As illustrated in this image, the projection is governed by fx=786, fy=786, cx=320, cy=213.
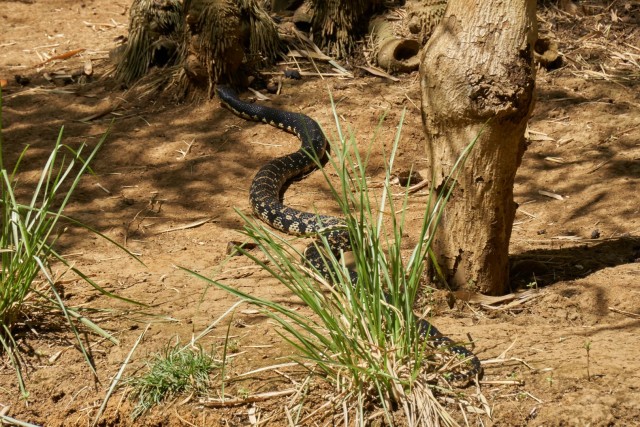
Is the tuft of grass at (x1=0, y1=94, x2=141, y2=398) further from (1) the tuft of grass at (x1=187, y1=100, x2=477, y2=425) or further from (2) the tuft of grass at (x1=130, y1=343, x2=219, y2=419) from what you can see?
(1) the tuft of grass at (x1=187, y1=100, x2=477, y2=425)

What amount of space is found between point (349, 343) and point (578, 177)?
13.2 feet

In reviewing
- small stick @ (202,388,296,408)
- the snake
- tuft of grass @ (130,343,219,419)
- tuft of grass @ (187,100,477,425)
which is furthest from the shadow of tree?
tuft of grass @ (130,343,219,419)

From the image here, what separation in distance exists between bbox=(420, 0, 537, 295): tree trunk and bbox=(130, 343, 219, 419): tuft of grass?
5.56 ft

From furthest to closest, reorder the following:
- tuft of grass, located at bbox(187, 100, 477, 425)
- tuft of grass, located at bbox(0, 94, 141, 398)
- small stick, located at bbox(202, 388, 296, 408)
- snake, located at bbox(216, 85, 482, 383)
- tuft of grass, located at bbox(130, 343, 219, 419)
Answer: snake, located at bbox(216, 85, 482, 383) → tuft of grass, located at bbox(0, 94, 141, 398) → tuft of grass, located at bbox(130, 343, 219, 419) → small stick, located at bbox(202, 388, 296, 408) → tuft of grass, located at bbox(187, 100, 477, 425)

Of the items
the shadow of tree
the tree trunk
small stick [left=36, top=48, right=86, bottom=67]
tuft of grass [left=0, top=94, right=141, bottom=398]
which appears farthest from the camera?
small stick [left=36, top=48, right=86, bottom=67]

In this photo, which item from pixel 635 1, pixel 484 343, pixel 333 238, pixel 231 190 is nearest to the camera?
pixel 484 343

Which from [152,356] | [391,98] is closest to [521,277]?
[152,356]

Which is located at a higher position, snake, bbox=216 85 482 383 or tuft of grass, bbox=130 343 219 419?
tuft of grass, bbox=130 343 219 419

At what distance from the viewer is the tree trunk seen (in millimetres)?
4266

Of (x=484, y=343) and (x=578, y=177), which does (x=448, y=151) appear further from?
(x=578, y=177)

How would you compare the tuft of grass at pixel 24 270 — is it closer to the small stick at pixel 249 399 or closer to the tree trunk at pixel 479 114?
the small stick at pixel 249 399

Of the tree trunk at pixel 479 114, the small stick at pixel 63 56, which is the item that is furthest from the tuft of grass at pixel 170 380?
the small stick at pixel 63 56

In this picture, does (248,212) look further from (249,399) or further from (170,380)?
(249,399)

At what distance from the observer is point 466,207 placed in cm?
463
